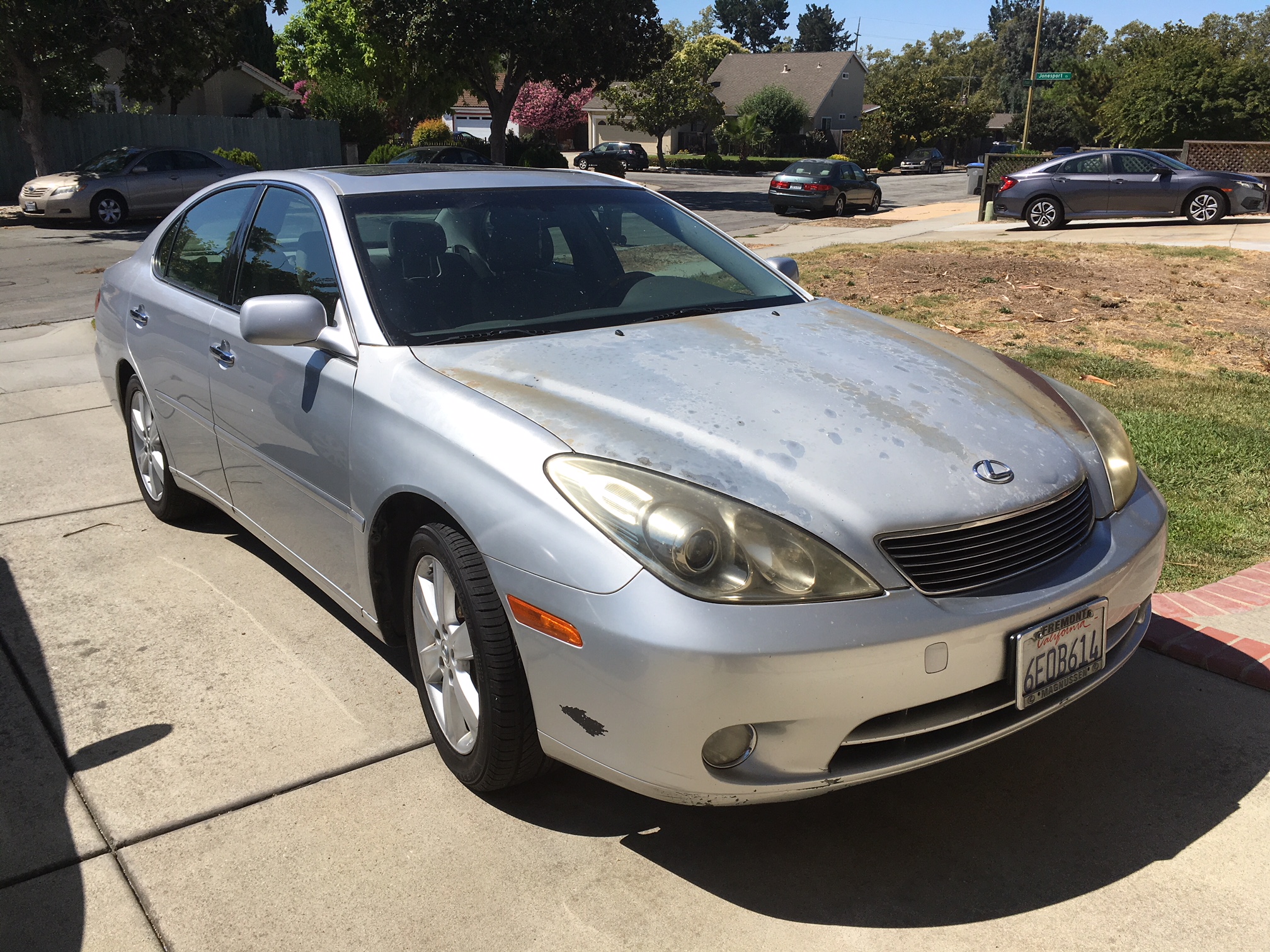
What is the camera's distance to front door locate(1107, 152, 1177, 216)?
19828 mm

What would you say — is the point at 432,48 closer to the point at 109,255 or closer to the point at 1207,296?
the point at 109,255

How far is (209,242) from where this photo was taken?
4.49 m

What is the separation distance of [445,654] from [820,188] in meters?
24.1

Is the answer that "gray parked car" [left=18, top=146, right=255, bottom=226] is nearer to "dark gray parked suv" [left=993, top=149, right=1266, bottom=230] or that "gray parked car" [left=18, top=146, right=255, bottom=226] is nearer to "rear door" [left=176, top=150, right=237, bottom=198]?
"rear door" [left=176, top=150, right=237, bottom=198]

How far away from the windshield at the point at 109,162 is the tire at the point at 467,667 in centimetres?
2103

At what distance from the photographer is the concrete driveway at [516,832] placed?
2.55m

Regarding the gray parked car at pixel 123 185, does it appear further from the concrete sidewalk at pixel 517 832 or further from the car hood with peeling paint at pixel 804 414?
the car hood with peeling paint at pixel 804 414

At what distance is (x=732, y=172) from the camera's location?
5344 centimetres

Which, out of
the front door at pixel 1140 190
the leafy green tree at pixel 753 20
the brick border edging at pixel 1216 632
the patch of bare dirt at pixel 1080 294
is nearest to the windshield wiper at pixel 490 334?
the brick border edging at pixel 1216 632

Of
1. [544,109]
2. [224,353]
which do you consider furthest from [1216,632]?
[544,109]

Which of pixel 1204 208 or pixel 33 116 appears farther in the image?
pixel 33 116

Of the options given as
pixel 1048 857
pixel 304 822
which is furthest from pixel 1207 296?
pixel 304 822

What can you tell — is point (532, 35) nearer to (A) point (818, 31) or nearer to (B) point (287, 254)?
(B) point (287, 254)

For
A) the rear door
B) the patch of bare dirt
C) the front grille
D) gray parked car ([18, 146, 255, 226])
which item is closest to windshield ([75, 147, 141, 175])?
gray parked car ([18, 146, 255, 226])
